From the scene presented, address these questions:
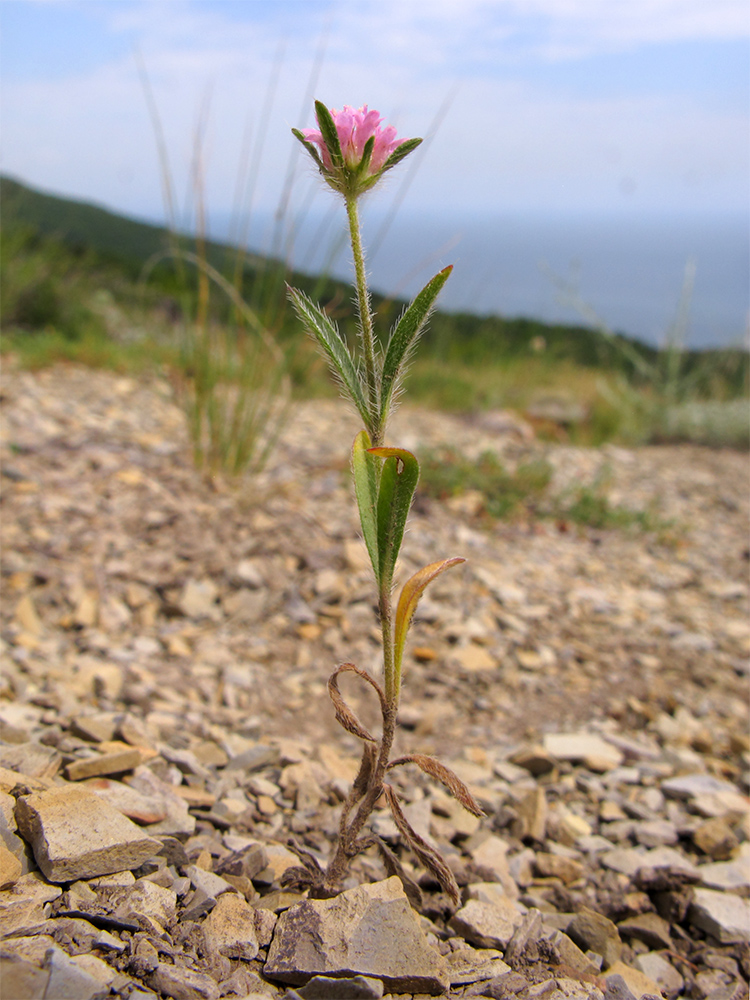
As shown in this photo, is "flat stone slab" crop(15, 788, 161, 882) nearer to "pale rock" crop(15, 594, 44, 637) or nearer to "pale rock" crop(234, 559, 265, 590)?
"pale rock" crop(15, 594, 44, 637)

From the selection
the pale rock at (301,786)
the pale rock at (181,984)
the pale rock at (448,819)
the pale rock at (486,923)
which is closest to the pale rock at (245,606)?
the pale rock at (301,786)

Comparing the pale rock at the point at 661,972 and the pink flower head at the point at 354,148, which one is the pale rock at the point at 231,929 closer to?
the pale rock at the point at 661,972

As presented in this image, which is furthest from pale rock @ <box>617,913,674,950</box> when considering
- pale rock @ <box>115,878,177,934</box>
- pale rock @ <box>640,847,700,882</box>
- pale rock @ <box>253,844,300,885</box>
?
pale rock @ <box>115,878,177,934</box>

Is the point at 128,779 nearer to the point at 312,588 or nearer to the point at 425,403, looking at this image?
the point at 312,588

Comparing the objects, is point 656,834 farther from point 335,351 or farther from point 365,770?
point 335,351

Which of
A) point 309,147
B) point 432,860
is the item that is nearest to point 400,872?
point 432,860
